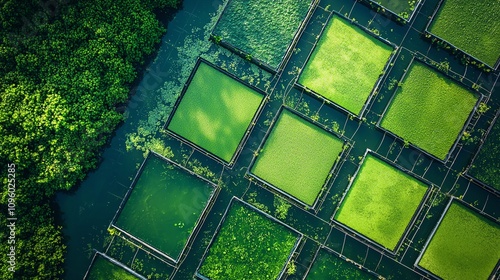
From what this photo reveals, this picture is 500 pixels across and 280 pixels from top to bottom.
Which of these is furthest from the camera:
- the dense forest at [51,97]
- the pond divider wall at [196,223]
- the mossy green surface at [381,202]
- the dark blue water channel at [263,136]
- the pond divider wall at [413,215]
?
the dark blue water channel at [263,136]

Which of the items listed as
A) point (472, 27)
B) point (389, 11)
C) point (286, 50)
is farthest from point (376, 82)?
point (472, 27)

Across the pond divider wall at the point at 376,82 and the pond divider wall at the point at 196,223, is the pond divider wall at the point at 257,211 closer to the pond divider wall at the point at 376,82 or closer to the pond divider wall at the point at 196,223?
the pond divider wall at the point at 196,223

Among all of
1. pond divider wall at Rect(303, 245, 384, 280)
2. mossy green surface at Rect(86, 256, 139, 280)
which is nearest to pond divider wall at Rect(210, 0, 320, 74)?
pond divider wall at Rect(303, 245, 384, 280)

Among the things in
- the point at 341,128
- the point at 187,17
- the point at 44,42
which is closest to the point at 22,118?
the point at 44,42

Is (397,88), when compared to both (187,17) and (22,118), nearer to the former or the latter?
(187,17)

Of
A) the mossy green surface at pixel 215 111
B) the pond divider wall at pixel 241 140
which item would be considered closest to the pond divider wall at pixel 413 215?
the pond divider wall at pixel 241 140

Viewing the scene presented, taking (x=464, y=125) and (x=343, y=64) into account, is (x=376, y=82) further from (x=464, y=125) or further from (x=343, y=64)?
(x=464, y=125)
